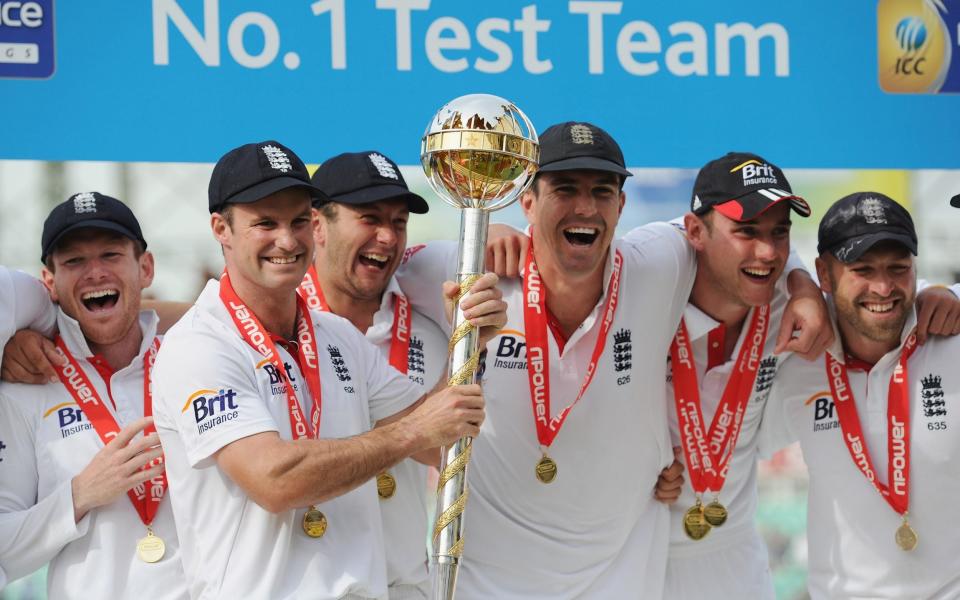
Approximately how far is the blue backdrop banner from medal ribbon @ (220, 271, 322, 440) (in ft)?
5.69

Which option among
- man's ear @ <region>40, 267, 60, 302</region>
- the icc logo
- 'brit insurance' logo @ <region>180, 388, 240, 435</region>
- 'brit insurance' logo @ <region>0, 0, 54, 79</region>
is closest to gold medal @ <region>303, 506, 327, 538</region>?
'brit insurance' logo @ <region>180, 388, 240, 435</region>

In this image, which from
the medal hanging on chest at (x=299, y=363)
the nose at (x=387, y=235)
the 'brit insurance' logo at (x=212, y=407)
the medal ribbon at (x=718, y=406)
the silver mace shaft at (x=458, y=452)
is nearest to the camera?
the silver mace shaft at (x=458, y=452)

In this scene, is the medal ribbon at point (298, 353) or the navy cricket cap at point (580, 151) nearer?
the medal ribbon at point (298, 353)

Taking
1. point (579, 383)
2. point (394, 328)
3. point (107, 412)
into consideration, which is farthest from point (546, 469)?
point (107, 412)

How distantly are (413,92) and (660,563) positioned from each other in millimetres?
2018

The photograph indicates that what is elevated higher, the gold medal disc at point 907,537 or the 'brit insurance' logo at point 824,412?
the 'brit insurance' logo at point 824,412

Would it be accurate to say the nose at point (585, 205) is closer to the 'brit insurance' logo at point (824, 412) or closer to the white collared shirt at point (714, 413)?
the white collared shirt at point (714, 413)

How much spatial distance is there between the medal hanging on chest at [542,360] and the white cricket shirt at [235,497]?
0.87 meters

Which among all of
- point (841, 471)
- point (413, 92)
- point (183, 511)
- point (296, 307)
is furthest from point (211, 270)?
point (841, 471)

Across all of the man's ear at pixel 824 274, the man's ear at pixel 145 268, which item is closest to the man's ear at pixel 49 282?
the man's ear at pixel 145 268

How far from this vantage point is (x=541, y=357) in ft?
13.0

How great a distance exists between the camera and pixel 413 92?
490 centimetres

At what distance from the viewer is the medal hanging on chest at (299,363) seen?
9.96ft

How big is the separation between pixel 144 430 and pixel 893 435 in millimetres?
2345
